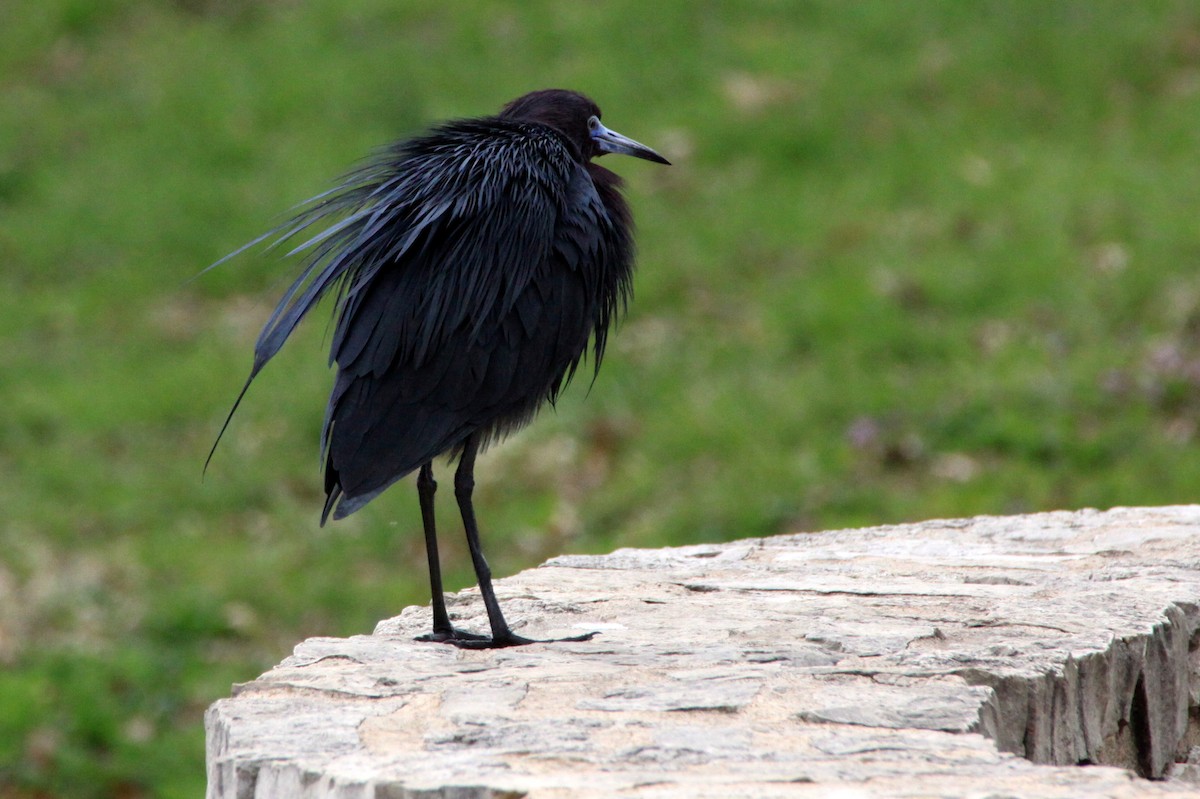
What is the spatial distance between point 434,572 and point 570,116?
1.34 m

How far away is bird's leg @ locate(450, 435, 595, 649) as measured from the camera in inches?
140

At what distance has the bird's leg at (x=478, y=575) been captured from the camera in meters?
3.56

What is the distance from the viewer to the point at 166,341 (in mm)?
8594

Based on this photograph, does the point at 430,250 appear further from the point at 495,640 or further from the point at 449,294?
the point at 495,640

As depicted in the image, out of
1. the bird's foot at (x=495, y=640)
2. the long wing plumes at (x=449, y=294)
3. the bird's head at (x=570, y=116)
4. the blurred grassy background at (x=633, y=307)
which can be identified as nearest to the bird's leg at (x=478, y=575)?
the bird's foot at (x=495, y=640)

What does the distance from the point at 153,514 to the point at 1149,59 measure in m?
6.79

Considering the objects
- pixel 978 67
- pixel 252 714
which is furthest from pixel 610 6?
pixel 252 714

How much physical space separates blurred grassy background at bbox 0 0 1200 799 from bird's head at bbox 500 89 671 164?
4.34 feet

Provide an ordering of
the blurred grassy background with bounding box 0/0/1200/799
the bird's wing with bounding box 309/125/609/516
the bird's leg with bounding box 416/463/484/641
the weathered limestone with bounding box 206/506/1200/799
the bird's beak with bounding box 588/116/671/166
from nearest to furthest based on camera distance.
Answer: the weathered limestone with bounding box 206/506/1200/799 < the bird's wing with bounding box 309/125/609/516 < the bird's leg with bounding box 416/463/484/641 < the bird's beak with bounding box 588/116/671/166 < the blurred grassy background with bounding box 0/0/1200/799

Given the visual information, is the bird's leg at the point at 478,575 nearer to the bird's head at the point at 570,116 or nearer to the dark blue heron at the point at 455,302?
the dark blue heron at the point at 455,302

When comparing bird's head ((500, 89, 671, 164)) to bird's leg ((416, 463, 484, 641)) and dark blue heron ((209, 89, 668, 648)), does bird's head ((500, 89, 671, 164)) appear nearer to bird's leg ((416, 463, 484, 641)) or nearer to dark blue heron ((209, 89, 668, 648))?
dark blue heron ((209, 89, 668, 648))

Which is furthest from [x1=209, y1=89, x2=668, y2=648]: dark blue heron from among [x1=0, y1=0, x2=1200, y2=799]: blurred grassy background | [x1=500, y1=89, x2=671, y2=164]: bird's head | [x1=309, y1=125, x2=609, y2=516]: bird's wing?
[x1=0, y1=0, x2=1200, y2=799]: blurred grassy background

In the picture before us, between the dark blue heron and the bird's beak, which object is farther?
the bird's beak

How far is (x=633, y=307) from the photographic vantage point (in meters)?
8.40
